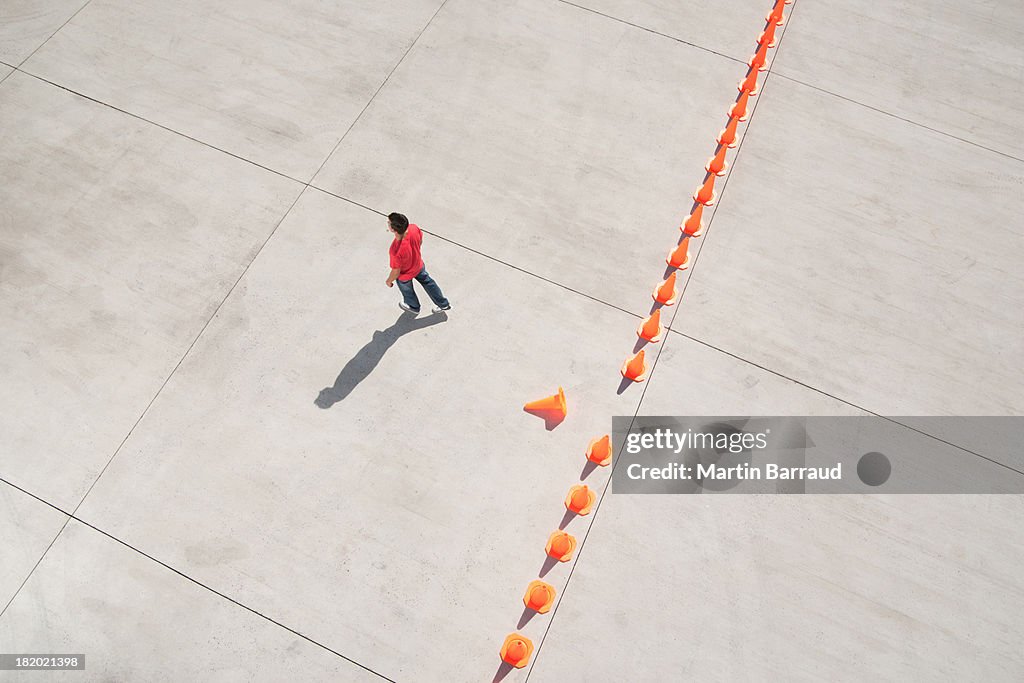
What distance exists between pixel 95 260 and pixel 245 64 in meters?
2.57

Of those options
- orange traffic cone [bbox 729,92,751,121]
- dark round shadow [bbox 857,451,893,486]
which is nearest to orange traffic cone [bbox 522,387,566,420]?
dark round shadow [bbox 857,451,893,486]

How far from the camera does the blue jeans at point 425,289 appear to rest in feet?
18.4

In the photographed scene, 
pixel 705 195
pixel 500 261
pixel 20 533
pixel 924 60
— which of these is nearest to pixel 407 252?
pixel 500 261

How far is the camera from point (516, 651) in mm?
4734

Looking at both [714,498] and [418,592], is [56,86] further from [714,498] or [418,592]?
[714,498]

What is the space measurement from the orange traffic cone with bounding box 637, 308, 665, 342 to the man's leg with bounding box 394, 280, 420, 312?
1874 mm

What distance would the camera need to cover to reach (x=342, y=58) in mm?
7391

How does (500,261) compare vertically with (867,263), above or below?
below

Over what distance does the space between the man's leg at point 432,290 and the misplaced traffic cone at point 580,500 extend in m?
1.85

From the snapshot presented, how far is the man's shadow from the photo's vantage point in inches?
223

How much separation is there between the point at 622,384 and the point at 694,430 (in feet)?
2.20

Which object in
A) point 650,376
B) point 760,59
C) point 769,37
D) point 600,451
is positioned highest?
point 769,37

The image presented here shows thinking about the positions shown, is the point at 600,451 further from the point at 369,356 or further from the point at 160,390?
the point at 160,390

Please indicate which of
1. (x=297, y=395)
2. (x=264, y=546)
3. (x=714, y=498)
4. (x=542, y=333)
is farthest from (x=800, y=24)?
(x=264, y=546)
